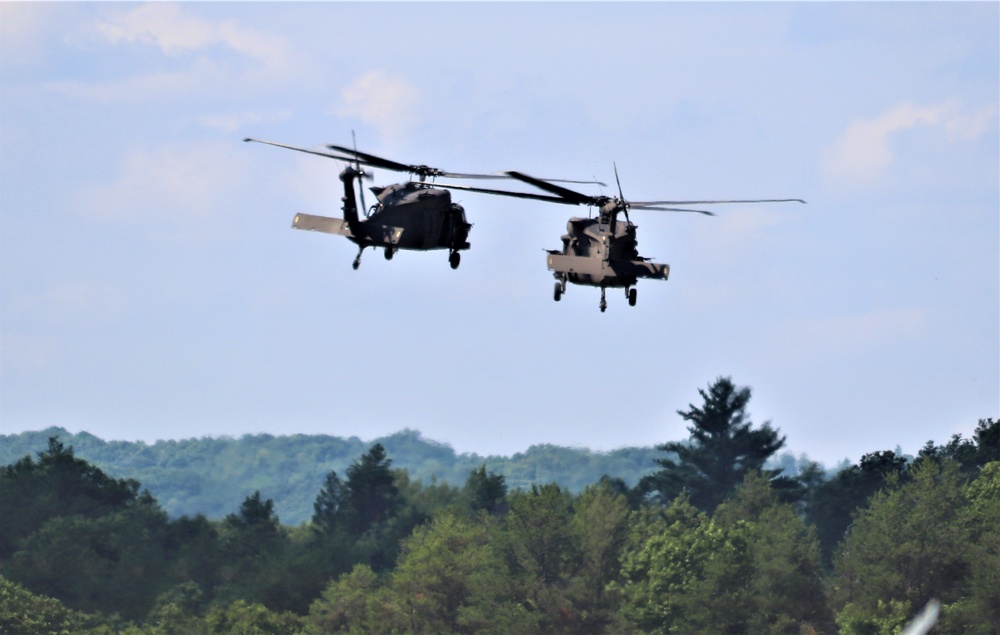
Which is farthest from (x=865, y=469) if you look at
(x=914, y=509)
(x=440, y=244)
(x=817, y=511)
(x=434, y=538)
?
(x=440, y=244)

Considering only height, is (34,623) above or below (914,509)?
below

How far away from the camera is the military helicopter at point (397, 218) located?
58.0 metres

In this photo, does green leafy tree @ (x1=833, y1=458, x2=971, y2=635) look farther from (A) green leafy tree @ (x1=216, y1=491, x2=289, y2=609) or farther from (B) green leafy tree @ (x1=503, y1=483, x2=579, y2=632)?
(A) green leafy tree @ (x1=216, y1=491, x2=289, y2=609)

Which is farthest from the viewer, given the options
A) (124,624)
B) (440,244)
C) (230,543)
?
(230,543)

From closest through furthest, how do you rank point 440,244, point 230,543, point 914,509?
point 440,244, point 914,509, point 230,543

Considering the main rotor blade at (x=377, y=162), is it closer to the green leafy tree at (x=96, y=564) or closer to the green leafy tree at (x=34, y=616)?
the green leafy tree at (x=34, y=616)

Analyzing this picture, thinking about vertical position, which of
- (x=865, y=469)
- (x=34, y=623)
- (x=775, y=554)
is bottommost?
(x=34, y=623)

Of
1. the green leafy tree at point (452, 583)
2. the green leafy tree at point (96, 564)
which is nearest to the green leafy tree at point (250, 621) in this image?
the green leafy tree at point (452, 583)

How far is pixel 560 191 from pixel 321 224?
820 cm

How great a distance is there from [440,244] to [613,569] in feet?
364

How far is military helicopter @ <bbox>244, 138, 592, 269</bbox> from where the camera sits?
2285 inches

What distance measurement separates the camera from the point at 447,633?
160875mm

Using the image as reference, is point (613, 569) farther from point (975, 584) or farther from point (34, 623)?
Result: point (34, 623)

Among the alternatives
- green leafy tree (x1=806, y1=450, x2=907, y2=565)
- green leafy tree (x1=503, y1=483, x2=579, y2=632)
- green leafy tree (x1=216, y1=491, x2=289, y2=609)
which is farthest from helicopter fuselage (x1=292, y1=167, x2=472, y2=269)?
green leafy tree (x1=806, y1=450, x2=907, y2=565)
